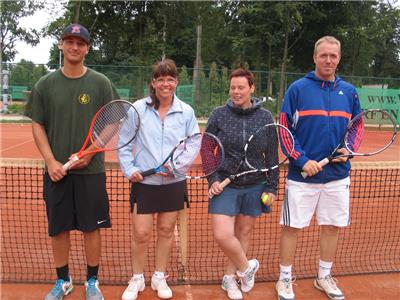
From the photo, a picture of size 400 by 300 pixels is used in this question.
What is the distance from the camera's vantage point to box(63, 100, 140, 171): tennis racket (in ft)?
8.85

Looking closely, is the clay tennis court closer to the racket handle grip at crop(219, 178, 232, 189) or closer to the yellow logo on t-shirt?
the racket handle grip at crop(219, 178, 232, 189)

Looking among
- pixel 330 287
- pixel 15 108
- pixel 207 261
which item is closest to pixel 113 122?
pixel 207 261

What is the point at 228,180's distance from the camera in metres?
2.78

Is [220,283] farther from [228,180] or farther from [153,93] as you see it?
[153,93]

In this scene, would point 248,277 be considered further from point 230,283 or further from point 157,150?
point 157,150

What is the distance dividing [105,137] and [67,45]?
61 cm

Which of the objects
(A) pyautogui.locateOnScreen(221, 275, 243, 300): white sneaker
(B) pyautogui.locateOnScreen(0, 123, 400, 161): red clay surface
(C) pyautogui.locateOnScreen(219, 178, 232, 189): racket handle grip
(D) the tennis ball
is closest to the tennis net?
(A) pyautogui.locateOnScreen(221, 275, 243, 300): white sneaker

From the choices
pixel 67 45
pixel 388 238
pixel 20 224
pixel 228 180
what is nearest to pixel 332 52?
pixel 228 180

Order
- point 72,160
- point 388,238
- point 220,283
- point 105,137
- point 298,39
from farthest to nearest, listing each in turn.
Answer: point 298,39 → point 388,238 → point 220,283 → point 105,137 → point 72,160

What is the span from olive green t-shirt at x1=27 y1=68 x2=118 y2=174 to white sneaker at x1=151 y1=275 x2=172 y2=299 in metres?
0.93

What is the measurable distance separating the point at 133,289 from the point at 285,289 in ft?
3.43

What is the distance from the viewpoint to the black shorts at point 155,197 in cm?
277

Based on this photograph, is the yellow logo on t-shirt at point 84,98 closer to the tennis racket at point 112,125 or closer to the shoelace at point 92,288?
the tennis racket at point 112,125

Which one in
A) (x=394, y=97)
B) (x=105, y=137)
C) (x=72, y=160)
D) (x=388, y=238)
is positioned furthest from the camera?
(x=394, y=97)
